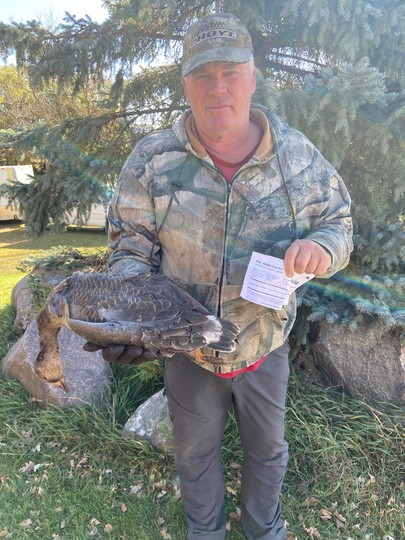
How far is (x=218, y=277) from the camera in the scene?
85.8 inches

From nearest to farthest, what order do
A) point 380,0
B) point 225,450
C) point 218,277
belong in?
point 218,277
point 380,0
point 225,450

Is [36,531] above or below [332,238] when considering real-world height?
below

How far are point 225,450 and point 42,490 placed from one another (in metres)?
1.48

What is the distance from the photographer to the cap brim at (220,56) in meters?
1.96

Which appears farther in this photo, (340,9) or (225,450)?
(225,450)

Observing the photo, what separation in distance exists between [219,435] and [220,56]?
209 centimetres

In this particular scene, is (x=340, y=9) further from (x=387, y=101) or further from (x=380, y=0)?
(x=387, y=101)

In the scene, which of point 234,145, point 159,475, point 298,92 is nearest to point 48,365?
point 159,475

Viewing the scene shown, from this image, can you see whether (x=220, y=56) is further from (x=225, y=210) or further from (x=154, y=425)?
(x=154, y=425)

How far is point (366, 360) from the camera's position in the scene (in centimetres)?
359

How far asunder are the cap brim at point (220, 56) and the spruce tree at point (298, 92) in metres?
1.27

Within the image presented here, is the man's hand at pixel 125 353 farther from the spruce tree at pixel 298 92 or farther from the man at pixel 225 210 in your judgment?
the spruce tree at pixel 298 92

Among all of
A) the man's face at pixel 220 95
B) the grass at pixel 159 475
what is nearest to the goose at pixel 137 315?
the man's face at pixel 220 95

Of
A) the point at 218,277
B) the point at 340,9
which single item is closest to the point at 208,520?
the point at 218,277
